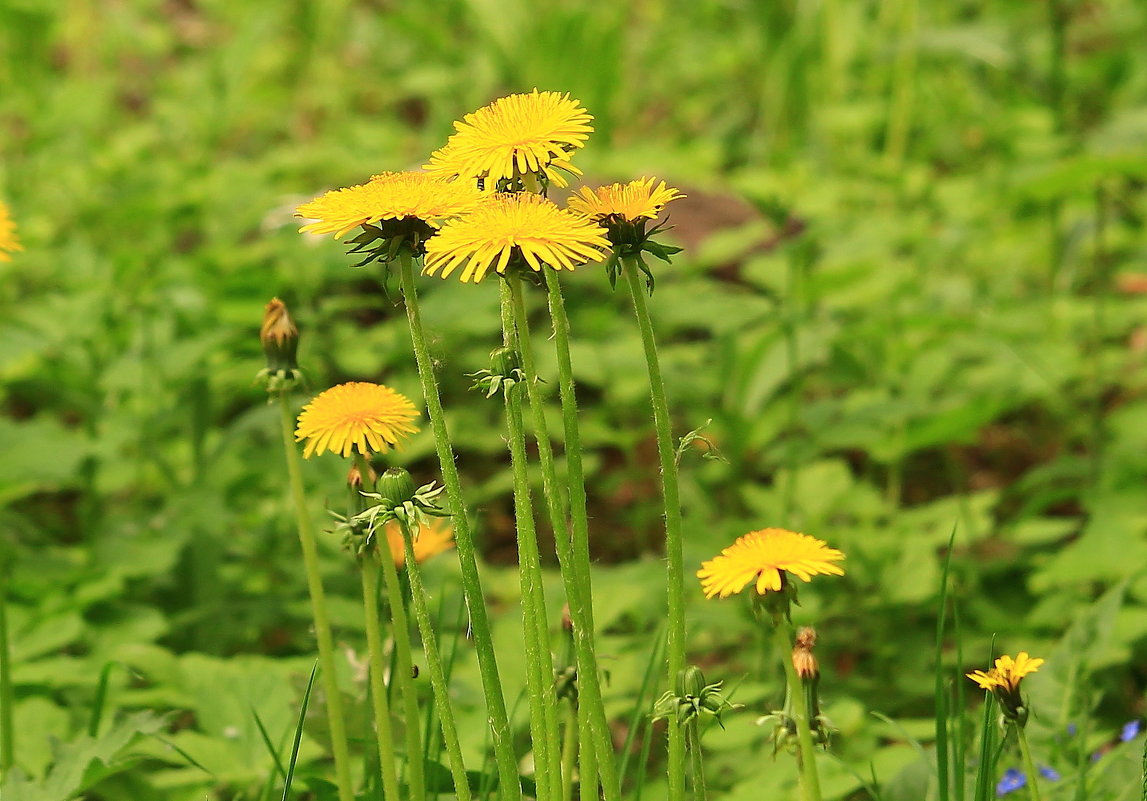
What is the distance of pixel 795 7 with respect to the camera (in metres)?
4.54

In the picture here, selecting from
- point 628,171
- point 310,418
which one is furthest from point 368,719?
point 628,171

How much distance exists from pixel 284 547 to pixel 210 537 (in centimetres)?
22

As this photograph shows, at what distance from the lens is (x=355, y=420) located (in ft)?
3.26

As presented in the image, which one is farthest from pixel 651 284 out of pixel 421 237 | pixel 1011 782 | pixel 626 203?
pixel 1011 782

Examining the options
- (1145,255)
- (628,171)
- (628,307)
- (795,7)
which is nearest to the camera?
(1145,255)

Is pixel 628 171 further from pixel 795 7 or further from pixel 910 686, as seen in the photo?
pixel 910 686

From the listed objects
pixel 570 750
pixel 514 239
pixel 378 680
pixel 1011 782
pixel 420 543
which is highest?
pixel 514 239

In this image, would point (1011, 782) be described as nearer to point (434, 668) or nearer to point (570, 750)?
point (570, 750)

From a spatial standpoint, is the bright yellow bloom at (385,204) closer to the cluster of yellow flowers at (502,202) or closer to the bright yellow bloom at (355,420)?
the cluster of yellow flowers at (502,202)

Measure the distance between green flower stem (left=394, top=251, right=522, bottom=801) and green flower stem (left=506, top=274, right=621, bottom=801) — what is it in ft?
0.23

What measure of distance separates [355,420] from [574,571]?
22 centimetres

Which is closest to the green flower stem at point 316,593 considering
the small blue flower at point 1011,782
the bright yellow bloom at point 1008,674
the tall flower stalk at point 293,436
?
the tall flower stalk at point 293,436

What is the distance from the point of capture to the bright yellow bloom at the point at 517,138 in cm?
90

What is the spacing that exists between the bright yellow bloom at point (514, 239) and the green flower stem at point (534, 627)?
0.08 meters
